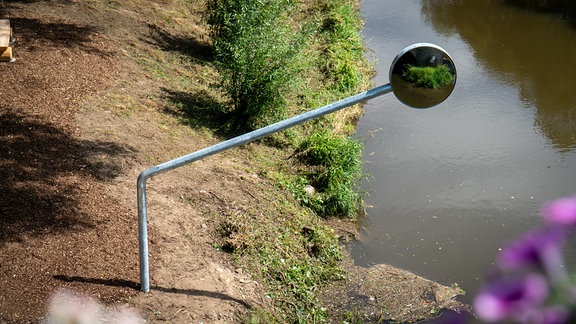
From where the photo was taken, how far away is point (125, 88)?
26.2ft

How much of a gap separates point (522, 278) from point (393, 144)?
8502 mm

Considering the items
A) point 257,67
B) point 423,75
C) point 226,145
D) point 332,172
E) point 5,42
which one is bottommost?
point 332,172

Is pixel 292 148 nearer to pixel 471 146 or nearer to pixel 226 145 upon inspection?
pixel 471 146

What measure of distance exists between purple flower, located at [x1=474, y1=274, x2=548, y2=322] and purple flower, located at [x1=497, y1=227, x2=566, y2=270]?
11 mm

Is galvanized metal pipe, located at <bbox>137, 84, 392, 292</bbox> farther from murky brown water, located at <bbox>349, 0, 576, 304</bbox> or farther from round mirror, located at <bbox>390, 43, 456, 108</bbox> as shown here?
murky brown water, located at <bbox>349, 0, 576, 304</bbox>

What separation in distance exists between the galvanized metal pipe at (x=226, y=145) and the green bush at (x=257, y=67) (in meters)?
3.65

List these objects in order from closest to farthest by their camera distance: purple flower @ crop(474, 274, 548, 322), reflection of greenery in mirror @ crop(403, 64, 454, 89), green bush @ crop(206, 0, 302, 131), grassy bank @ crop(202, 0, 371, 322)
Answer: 1. purple flower @ crop(474, 274, 548, 322)
2. reflection of greenery in mirror @ crop(403, 64, 454, 89)
3. grassy bank @ crop(202, 0, 371, 322)
4. green bush @ crop(206, 0, 302, 131)

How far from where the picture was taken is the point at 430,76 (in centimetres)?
269

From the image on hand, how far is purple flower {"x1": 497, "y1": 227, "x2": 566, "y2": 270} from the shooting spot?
50cm

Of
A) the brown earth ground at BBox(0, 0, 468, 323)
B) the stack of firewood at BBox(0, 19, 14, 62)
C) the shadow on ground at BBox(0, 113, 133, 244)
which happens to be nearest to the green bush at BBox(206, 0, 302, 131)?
the brown earth ground at BBox(0, 0, 468, 323)

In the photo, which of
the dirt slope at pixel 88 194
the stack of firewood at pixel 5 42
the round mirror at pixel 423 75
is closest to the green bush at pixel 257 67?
the dirt slope at pixel 88 194

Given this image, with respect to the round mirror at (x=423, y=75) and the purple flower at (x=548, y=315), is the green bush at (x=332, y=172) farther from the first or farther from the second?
the purple flower at (x=548, y=315)

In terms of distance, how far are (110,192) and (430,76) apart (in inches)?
143

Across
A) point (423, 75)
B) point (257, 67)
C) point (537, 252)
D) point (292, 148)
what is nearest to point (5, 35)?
point (257, 67)
